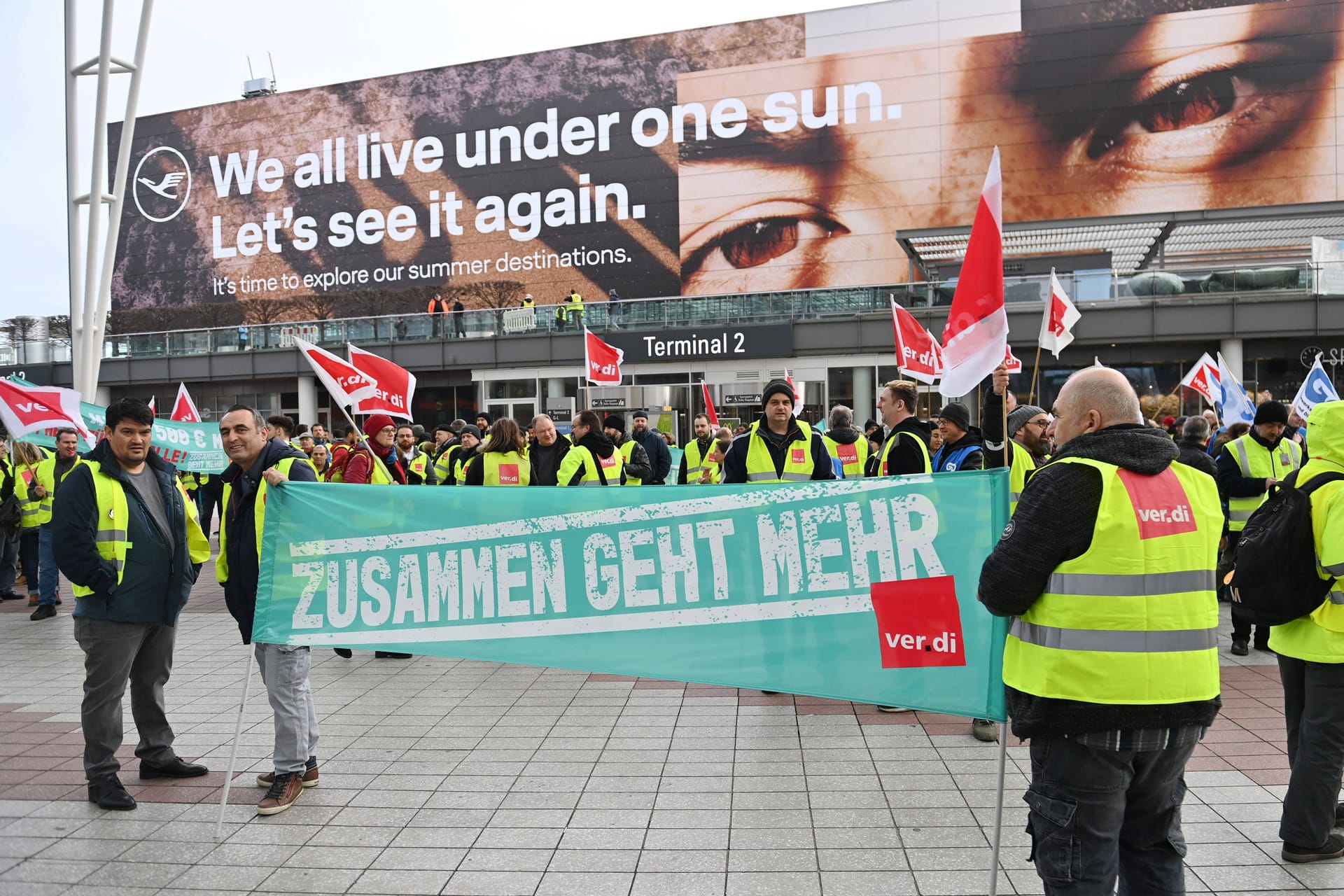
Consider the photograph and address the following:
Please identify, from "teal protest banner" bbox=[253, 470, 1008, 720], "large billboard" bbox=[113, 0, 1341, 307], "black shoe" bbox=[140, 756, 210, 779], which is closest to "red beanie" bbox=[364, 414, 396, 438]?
"black shoe" bbox=[140, 756, 210, 779]

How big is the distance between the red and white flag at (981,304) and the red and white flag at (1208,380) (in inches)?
416

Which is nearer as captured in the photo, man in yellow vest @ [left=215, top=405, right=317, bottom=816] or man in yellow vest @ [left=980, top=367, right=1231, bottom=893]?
man in yellow vest @ [left=980, top=367, right=1231, bottom=893]

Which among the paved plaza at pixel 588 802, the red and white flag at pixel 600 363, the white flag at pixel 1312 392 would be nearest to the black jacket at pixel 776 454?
the paved plaza at pixel 588 802

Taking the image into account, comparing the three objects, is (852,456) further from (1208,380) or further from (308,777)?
(1208,380)

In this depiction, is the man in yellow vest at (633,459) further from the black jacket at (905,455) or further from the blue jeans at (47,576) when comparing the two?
the blue jeans at (47,576)

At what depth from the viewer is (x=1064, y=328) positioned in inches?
459

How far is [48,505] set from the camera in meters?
11.5

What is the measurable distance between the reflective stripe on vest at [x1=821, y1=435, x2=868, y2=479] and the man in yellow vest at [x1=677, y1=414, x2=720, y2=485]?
2637 mm

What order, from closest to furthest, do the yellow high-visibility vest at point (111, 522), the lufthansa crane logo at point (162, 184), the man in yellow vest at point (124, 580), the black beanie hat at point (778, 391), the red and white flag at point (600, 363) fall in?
the man in yellow vest at point (124, 580), the yellow high-visibility vest at point (111, 522), the black beanie hat at point (778, 391), the red and white flag at point (600, 363), the lufthansa crane logo at point (162, 184)

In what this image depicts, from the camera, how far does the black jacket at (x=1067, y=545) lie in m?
2.88

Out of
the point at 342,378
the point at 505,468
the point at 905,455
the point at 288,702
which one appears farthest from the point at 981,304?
the point at 505,468

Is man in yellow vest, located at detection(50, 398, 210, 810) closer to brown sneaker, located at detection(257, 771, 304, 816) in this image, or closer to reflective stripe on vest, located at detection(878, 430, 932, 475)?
brown sneaker, located at detection(257, 771, 304, 816)

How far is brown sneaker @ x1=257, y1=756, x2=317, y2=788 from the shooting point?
5098 mm

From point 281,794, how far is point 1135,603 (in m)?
4.02
